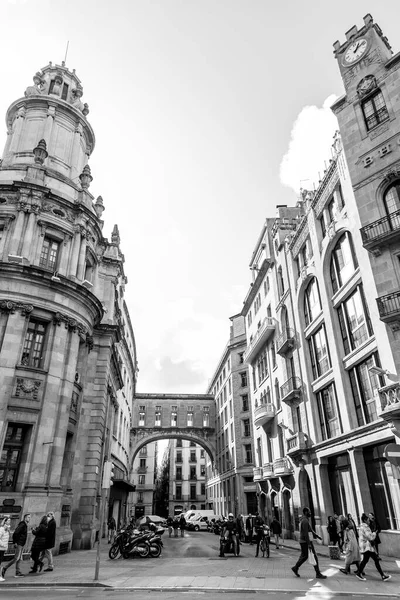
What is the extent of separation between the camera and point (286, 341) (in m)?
28.8

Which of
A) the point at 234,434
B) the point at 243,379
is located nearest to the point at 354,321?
the point at 234,434

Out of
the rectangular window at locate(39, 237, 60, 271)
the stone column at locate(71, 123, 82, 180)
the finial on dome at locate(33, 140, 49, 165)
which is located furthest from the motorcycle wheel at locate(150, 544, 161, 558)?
the stone column at locate(71, 123, 82, 180)

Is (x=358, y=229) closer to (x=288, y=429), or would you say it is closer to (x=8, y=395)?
(x=288, y=429)

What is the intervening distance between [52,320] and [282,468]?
18660 mm

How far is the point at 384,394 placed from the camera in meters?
16.4

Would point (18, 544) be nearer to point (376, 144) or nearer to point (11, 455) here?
point (11, 455)

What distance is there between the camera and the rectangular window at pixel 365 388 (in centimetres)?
1852

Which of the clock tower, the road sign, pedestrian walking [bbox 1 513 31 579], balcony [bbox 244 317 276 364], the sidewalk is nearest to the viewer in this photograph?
the sidewalk

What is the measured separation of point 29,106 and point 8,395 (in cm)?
2161

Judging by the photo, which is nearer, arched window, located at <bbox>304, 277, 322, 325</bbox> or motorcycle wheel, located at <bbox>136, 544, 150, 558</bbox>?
motorcycle wheel, located at <bbox>136, 544, 150, 558</bbox>

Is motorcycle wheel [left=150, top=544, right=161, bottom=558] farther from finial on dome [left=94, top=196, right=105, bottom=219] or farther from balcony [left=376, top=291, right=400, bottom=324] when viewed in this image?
finial on dome [left=94, top=196, right=105, bottom=219]

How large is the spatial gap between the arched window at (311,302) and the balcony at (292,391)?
4.13 metres

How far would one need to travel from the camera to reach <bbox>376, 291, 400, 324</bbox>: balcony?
1667 cm

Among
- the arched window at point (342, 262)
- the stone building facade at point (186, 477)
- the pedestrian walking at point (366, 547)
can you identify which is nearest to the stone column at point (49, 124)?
the arched window at point (342, 262)
